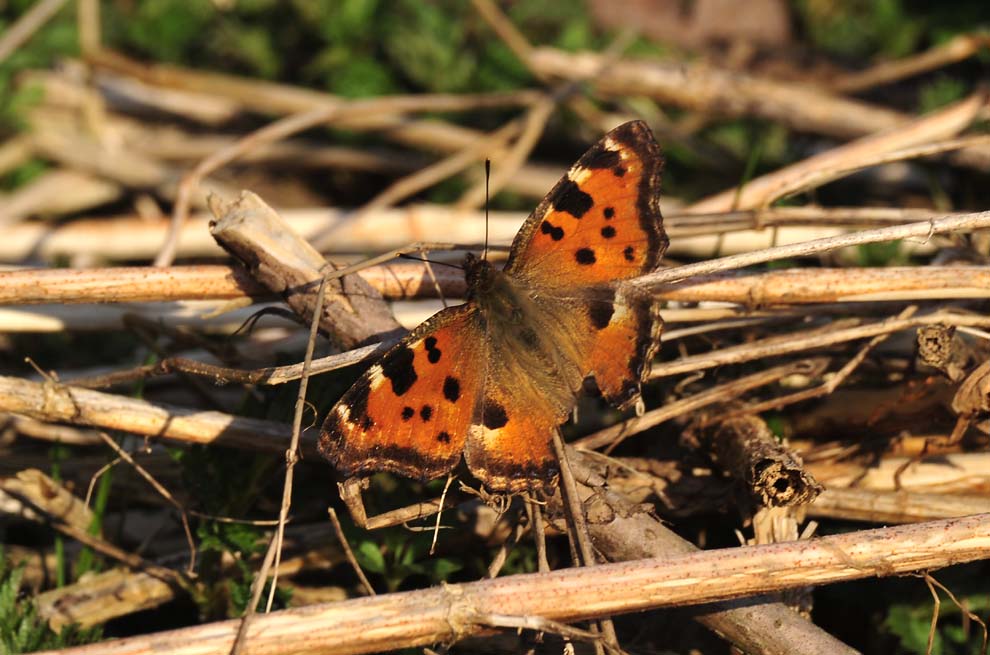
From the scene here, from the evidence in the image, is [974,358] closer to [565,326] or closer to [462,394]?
[565,326]

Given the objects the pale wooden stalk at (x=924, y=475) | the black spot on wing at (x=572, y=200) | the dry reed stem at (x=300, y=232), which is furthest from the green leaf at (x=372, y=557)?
the dry reed stem at (x=300, y=232)

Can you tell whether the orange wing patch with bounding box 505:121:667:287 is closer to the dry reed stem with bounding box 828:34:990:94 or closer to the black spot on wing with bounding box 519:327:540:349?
the black spot on wing with bounding box 519:327:540:349

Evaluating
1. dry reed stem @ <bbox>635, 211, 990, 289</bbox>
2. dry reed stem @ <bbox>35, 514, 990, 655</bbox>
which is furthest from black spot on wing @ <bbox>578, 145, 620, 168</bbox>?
dry reed stem @ <bbox>35, 514, 990, 655</bbox>

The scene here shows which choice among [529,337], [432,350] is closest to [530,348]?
[529,337]

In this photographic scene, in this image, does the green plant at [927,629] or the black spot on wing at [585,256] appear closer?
the black spot on wing at [585,256]

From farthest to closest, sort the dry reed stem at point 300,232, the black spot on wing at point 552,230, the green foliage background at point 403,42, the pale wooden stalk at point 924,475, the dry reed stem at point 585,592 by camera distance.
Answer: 1. the green foliage background at point 403,42
2. the dry reed stem at point 300,232
3. the pale wooden stalk at point 924,475
4. the black spot on wing at point 552,230
5. the dry reed stem at point 585,592

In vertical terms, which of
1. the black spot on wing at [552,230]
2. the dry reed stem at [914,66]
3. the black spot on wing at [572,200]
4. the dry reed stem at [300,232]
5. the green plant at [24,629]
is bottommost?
the green plant at [24,629]

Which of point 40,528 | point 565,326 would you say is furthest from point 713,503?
point 40,528

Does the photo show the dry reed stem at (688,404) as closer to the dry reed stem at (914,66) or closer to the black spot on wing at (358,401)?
the black spot on wing at (358,401)
